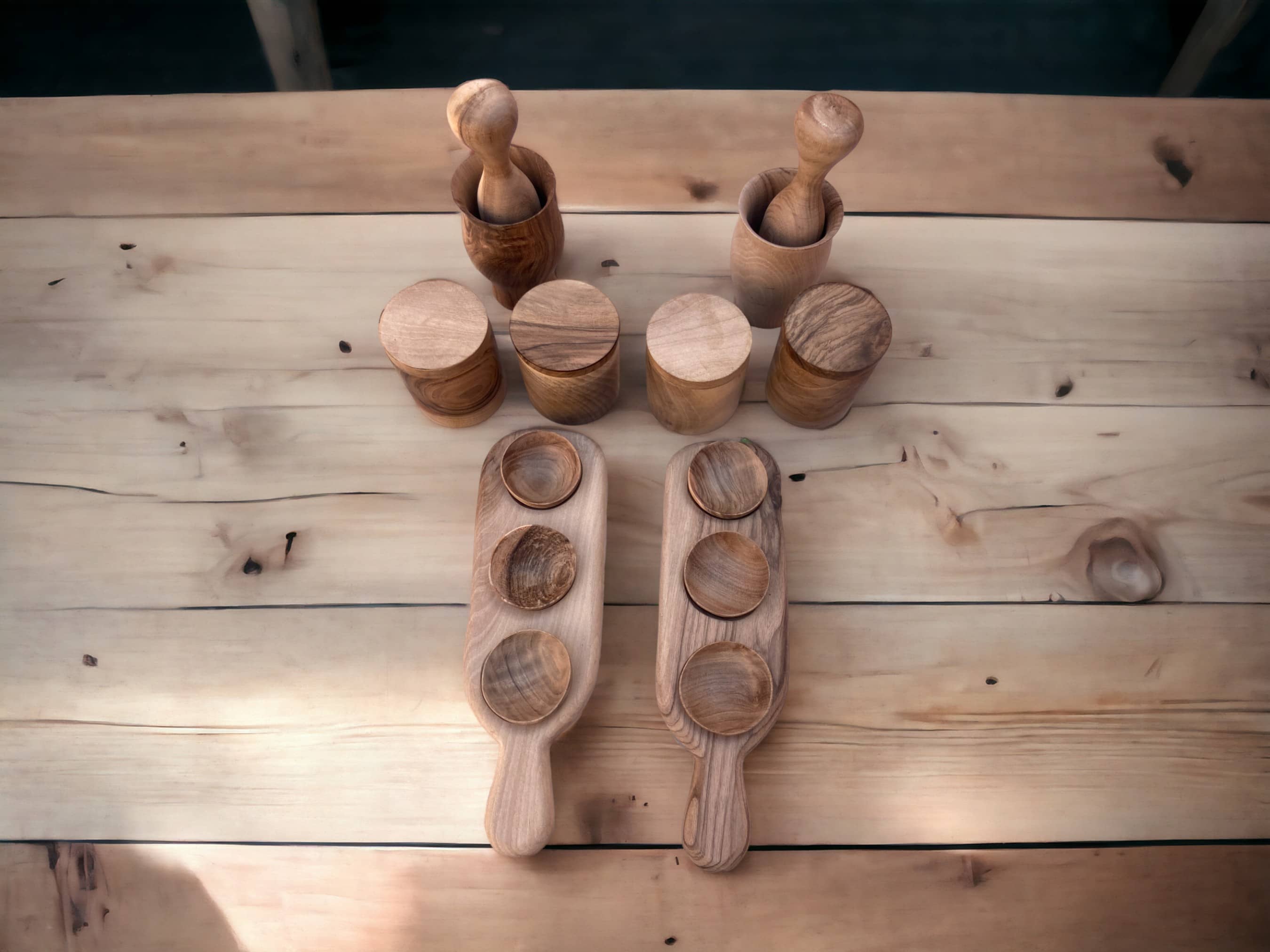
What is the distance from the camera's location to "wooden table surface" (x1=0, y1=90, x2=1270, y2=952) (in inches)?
24.1

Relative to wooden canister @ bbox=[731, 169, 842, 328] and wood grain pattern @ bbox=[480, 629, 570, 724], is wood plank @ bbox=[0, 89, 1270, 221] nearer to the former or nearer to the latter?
wooden canister @ bbox=[731, 169, 842, 328]

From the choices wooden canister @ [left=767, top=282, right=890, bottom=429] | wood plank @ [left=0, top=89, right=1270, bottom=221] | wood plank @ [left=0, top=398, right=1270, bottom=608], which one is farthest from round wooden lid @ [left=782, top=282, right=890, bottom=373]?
wood plank @ [left=0, top=89, right=1270, bottom=221]

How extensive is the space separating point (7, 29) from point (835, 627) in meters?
1.60

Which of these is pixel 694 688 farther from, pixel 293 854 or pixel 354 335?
pixel 354 335

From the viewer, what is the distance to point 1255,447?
73 centimetres

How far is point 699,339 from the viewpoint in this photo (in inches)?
24.3

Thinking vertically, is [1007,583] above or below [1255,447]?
below

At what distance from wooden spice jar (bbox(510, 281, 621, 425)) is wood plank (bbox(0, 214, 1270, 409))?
139 mm

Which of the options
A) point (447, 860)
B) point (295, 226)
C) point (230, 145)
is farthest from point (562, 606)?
point (230, 145)

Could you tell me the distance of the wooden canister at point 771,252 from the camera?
25.3 inches

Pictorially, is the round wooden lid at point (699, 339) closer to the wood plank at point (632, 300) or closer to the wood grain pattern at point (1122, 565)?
the wood plank at point (632, 300)

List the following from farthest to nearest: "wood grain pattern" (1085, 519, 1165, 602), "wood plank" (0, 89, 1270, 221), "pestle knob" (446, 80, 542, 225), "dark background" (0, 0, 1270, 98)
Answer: "dark background" (0, 0, 1270, 98)
"wood plank" (0, 89, 1270, 221)
"wood grain pattern" (1085, 519, 1165, 602)
"pestle knob" (446, 80, 542, 225)

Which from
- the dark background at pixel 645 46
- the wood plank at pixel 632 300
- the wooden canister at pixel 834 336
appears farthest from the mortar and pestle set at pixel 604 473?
the dark background at pixel 645 46

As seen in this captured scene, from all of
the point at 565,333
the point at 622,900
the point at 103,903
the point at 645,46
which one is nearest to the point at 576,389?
the point at 565,333
